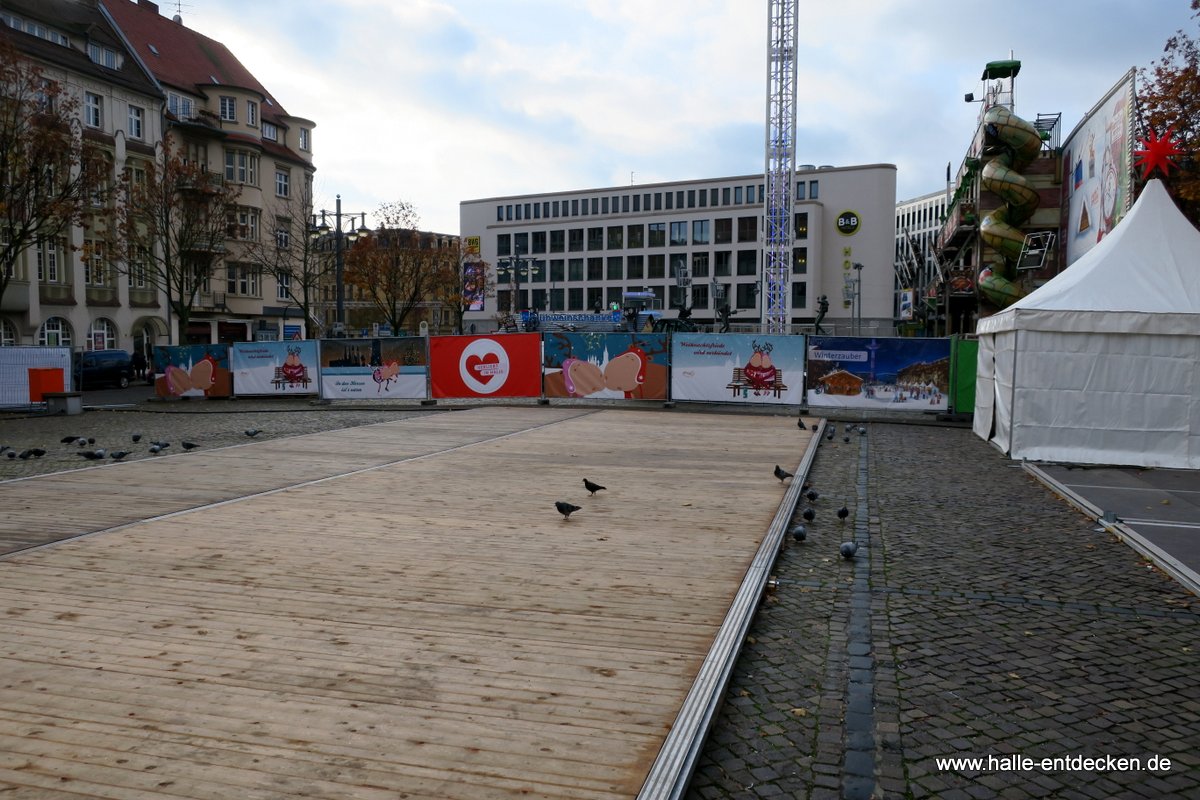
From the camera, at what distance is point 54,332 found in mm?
41781

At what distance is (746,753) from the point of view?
4070 mm

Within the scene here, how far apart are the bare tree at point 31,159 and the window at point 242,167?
24638 mm

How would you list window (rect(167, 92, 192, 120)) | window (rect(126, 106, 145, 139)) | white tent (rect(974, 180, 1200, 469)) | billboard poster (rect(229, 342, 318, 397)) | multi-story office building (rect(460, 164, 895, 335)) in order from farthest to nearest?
multi-story office building (rect(460, 164, 895, 335)) < window (rect(167, 92, 192, 120)) < window (rect(126, 106, 145, 139)) < billboard poster (rect(229, 342, 318, 397)) < white tent (rect(974, 180, 1200, 469))

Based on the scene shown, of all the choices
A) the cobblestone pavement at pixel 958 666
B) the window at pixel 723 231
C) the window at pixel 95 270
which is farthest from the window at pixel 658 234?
the cobblestone pavement at pixel 958 666

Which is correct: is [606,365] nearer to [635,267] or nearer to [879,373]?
[879,373]

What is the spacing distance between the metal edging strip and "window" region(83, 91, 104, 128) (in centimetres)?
4704

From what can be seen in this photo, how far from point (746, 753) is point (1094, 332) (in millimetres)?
12515

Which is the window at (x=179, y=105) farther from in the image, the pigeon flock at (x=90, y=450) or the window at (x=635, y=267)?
the window at (x=635, y=267)

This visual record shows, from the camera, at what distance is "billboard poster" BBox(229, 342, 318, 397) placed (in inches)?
1074

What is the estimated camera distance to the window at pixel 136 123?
4625 centimetres

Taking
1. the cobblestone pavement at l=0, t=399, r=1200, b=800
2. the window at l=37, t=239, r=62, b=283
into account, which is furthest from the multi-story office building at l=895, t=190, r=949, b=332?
the cobblestone pavement at l=0, t=399, r=1200, b=800

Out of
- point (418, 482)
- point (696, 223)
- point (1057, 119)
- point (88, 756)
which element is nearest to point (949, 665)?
point (88, 756)

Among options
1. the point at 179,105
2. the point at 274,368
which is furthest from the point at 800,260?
the point at 274,368

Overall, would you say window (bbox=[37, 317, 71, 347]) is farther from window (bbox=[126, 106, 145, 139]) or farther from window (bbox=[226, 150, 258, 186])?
window (bbox=[226, 150, 258, 186])
